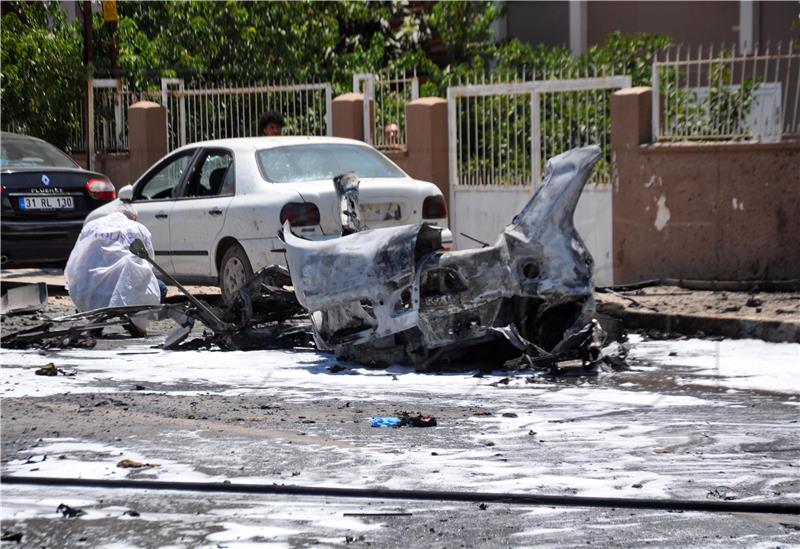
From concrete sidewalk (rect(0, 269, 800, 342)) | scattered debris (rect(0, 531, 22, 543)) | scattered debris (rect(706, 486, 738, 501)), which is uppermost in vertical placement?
concrete sidewalk (rect(0, 269, 800, 342))

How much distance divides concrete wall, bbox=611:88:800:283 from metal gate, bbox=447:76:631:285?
36cm

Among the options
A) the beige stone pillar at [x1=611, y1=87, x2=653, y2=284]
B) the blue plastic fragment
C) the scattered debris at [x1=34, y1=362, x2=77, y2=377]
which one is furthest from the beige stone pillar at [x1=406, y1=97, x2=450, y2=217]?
the blue plastic fragment

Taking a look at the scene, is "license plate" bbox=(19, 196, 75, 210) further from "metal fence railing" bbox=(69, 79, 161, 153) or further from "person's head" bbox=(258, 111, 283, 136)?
→ "metal fence railing" bbox=(69, 79, 161, 153)

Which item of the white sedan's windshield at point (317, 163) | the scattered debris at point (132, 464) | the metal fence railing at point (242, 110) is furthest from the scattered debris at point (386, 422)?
the metal fence railing at point (242, 110)

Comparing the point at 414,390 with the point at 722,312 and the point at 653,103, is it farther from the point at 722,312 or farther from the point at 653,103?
the point at 653,103

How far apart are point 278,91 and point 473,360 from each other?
8607 mm

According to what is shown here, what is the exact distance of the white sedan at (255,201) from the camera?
430 inches

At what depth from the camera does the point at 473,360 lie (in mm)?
8953

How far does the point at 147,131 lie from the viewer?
18.1 m

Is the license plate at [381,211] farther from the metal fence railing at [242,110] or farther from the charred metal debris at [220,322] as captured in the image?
the metal fence railing at [242,110]

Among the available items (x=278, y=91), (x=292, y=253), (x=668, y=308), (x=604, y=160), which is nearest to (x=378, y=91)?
(x=278, y=91)

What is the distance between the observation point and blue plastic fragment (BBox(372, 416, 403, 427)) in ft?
22.3

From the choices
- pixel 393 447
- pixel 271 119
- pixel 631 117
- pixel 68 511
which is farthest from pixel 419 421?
pixel 271 119

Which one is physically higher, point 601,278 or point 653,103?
point 653,103
